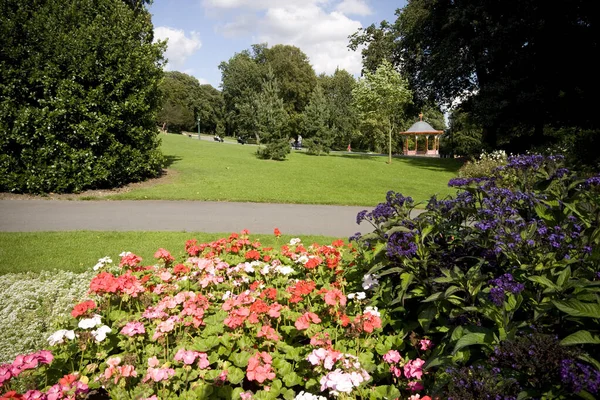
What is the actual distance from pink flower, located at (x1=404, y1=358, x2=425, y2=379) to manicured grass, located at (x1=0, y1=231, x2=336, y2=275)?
13.0 feet

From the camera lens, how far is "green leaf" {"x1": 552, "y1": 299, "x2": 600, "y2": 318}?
6.35ft

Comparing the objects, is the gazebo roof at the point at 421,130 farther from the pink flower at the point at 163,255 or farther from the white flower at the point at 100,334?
the white flower at the point at 100,334

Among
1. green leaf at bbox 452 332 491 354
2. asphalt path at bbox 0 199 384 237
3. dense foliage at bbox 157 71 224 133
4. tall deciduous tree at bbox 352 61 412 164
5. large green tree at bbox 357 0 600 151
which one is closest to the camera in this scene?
green leaf at bbox 452 332 491 354

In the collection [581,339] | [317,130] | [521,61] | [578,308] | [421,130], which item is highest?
[521,61]

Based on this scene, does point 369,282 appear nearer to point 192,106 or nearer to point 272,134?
point 272,134

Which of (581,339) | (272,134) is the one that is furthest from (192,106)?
(581,339)

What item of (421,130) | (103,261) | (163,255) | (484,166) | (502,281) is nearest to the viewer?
(502,281)

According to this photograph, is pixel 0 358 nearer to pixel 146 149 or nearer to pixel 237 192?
pixel 237 192

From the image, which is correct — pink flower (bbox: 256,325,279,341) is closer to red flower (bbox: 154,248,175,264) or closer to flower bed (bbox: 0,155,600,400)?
flower bed (bbox: 0,155,600,400)

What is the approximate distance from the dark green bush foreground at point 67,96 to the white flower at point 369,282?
1096 centimetres

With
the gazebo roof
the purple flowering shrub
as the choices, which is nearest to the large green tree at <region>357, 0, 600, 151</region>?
A: the gazebo roof

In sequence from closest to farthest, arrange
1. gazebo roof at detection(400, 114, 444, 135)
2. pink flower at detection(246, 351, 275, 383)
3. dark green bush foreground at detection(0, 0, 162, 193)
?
pink flower at detection(246, 351, 275, 383), dark green bush foreground at detection(0, 0, 162, 193), gazebo roof at detection(400, 114, 444, 135)

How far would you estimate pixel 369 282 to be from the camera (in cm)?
372

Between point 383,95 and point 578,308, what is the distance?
2860 cm
